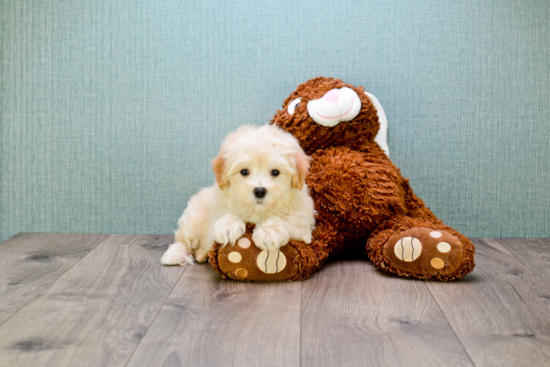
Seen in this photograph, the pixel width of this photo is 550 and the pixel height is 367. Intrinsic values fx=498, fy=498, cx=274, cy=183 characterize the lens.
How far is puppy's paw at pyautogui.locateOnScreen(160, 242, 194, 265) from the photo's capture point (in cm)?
181

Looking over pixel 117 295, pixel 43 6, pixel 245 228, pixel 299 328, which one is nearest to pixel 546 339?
pixel 299 328

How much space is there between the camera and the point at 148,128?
7.21 ft

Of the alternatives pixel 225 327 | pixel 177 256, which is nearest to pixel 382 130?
pixel 177 256

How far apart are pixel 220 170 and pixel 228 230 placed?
0.64ft

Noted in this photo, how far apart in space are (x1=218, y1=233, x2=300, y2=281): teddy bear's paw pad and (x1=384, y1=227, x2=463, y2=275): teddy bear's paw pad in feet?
1.12

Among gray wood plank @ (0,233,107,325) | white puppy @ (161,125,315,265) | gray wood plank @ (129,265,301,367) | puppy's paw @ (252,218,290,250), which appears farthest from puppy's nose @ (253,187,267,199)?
gray wood plank @ (0,233,107,325)

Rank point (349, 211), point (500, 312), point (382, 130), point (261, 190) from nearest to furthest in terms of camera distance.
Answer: point (500, 312)
point (261, 190)
point (349, 211)
point (382, 130)

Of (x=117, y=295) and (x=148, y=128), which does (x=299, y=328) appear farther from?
(x=148, y=128)

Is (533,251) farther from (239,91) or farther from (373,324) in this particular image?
(239,91)

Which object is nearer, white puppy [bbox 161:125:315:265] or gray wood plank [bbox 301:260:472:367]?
gray wood plank [bbox 301:260:472:367]

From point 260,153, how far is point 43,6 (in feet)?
4.34

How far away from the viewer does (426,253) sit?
1.61 meters

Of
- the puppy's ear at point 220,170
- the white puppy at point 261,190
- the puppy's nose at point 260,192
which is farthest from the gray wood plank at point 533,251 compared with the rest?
the puppy's ear at point 220,170

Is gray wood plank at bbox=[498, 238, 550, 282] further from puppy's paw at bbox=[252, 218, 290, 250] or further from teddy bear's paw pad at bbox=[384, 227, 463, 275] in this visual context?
puppy's paw at bbox=[252, 218, 290, 250]
